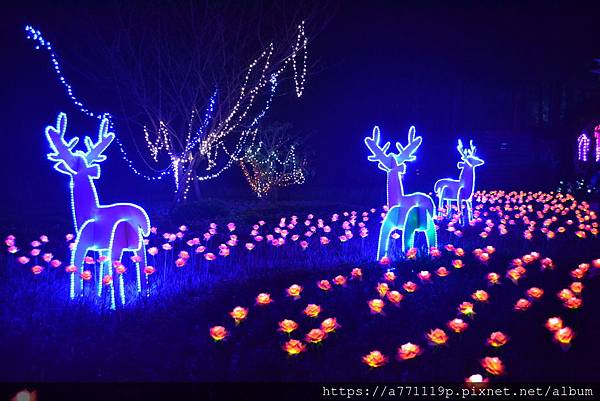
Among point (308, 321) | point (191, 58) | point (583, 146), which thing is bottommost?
point (308, 321)

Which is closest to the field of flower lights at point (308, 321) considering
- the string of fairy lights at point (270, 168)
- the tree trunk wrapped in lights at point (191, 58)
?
the tree trunk wrapped in lights at point (191, 58)

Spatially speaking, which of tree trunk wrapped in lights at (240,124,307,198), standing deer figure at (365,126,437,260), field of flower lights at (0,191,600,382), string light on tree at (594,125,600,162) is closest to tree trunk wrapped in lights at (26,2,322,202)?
tree trunk wrapped in lights at (240,124,307,198)

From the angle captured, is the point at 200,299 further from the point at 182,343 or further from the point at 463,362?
the point at 463,362

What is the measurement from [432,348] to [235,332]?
1.54m

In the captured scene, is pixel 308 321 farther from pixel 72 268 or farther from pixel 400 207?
pixel 400 207

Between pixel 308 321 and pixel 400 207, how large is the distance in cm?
287

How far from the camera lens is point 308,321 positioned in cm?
411

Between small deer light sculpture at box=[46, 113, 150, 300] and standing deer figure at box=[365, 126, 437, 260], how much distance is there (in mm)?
3080

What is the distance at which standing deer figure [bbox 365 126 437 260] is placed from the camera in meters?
6.44

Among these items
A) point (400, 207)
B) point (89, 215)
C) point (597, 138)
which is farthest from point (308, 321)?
point (597, 138)

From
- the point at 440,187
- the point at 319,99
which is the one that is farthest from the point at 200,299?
the point at 319,99

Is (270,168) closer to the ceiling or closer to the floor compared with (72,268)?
closer to the ceiling

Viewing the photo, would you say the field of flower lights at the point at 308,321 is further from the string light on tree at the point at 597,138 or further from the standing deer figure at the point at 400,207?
the string light on tree at the point at 597,138

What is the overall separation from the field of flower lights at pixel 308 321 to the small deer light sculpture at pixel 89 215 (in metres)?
0.14
